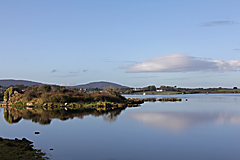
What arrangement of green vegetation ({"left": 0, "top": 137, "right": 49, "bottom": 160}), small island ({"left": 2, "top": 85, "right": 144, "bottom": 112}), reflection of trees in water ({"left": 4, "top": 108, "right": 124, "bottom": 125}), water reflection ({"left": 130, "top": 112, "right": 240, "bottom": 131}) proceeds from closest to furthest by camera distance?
green vegetation ({"left": 0, "top": 137, "right": 49, "bottom": 160}), water reflection ({"left": 130, "top": 112, "right": 240, "bottom": 131}), reflection of trees in water ({"left": 4, "top": 108, "right": 124, "bottom": 125}), small island ({"left": 2, "top": 85, "right": 144, "bottom": 112})

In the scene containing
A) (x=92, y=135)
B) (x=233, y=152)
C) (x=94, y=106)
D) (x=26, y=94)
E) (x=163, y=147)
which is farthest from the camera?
(x=26, y=94)

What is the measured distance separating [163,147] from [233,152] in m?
4.33

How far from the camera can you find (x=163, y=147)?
15.9 metres

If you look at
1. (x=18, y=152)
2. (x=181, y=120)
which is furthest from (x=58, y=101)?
(x=18, y=152)

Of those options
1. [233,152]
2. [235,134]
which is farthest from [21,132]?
[235,134]

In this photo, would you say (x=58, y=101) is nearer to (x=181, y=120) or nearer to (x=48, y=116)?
(x=48, y=116)

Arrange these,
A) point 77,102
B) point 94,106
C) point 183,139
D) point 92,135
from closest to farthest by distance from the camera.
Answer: point 183,139
point 92,135
point 94,106
point 77,102

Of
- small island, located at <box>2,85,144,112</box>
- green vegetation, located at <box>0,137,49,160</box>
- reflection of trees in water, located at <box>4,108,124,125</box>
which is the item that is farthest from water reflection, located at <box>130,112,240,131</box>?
small island, located at <box>2,85,144,112</box>

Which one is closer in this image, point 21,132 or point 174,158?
point 174,158

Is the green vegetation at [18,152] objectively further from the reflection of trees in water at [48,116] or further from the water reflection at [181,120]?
the water reflection at [181,120]

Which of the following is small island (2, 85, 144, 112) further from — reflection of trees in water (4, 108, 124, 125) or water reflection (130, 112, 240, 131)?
water reflection (130, 112, 240, 131)

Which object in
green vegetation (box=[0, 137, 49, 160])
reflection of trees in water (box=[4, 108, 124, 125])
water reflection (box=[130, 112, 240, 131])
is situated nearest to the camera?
green vegetation (box=[0, 137, 49, 160])

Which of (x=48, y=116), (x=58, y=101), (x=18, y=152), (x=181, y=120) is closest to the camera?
(x=18, y=152)

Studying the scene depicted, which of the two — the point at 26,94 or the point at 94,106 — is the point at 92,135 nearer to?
the point at 94,106
